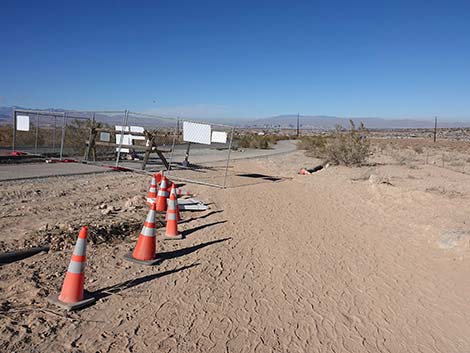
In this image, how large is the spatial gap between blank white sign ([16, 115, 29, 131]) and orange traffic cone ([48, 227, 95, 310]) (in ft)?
43.8

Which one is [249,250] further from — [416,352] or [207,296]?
[416,352]

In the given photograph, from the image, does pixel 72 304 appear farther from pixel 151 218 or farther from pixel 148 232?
pixel 151 218

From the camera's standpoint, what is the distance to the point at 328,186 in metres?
13.8

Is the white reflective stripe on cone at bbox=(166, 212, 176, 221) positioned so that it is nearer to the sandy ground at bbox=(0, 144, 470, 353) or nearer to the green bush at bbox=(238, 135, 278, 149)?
the sandy ground at bbox=(0, 144, 470, 353)

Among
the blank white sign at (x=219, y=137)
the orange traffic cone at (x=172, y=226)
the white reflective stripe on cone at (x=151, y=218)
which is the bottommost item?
the orange traffic cone at (x=172, y=226)

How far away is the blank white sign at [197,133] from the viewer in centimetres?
1216

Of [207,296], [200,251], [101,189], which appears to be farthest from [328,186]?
[207,296]

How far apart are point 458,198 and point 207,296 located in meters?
9.78

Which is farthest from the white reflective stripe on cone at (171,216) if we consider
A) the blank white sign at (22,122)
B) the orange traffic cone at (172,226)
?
the blank white sign at (22,122)

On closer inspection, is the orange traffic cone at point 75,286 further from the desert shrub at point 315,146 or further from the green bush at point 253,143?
the green bush at point 253,143

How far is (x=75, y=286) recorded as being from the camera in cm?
427

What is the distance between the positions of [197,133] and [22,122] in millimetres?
7992

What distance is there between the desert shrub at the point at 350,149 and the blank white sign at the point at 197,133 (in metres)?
12.0

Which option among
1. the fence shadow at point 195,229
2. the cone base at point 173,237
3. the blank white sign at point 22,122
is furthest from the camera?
the blank white sign at point 22,122
